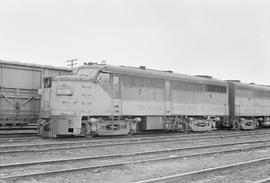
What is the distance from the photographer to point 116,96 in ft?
55.8

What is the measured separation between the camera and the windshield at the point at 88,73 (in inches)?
645

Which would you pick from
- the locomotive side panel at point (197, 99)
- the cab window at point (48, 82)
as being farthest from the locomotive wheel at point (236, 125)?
the cab window at point (48, 82)

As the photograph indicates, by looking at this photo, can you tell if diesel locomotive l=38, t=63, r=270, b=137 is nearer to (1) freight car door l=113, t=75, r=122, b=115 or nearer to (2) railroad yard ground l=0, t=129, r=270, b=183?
(1) freight car door l=113, t=75, r=122, b=115

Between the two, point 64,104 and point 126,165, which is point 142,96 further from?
point 126,165

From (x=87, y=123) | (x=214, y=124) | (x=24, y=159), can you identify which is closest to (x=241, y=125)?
(x=214, y=124)

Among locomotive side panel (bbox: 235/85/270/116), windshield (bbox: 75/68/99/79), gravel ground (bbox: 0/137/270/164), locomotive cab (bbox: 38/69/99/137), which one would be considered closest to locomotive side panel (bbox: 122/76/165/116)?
windshield (bbox: 75/68/99/79)

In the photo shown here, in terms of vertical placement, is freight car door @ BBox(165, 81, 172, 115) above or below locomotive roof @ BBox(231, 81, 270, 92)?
below

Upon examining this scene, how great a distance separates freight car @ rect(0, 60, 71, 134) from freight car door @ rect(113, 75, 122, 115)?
4000 millimetres

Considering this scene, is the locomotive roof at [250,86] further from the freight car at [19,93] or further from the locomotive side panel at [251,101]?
the freight car at [19,93]

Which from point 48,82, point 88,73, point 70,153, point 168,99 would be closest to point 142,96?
point 168,99

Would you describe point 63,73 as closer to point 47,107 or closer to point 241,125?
point 47,107

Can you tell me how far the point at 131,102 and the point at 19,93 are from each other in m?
5.31

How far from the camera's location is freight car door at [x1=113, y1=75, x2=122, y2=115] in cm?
1691

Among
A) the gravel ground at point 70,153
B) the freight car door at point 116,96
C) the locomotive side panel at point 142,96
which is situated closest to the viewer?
the gravel ground at point 70,153
